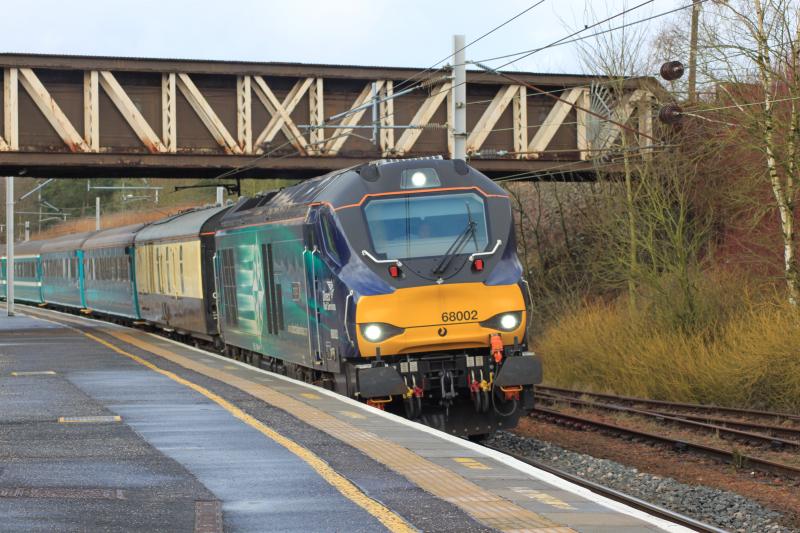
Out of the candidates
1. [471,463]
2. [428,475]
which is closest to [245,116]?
[471,463]

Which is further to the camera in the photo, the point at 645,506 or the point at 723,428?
the point at 723,428

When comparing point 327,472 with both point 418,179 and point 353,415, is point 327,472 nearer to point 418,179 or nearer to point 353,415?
point 353,415

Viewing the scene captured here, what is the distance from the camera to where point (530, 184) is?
44.1 m

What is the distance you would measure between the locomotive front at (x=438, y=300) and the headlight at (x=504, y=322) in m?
0.01

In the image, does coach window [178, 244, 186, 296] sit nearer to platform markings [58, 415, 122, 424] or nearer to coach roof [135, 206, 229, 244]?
coach roof [135, 206, 229, 244]

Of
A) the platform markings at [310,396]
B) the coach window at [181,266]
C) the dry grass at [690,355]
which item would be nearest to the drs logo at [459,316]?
the platform markings at [310,396]

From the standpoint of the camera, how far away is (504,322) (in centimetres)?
1449

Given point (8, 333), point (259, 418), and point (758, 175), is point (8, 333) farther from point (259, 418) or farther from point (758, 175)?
point (259, 418)

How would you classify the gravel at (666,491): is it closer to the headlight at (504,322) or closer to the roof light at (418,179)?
the headlight at (504,322)

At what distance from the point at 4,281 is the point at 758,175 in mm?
47343

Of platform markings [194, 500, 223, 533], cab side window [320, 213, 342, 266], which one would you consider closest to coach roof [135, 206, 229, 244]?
cab side window [320, 213, 342, 266]

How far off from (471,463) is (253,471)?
176 cm

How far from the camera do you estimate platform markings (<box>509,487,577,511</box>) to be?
820cm

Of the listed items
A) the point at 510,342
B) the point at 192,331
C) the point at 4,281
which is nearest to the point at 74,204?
the point at 4,281
